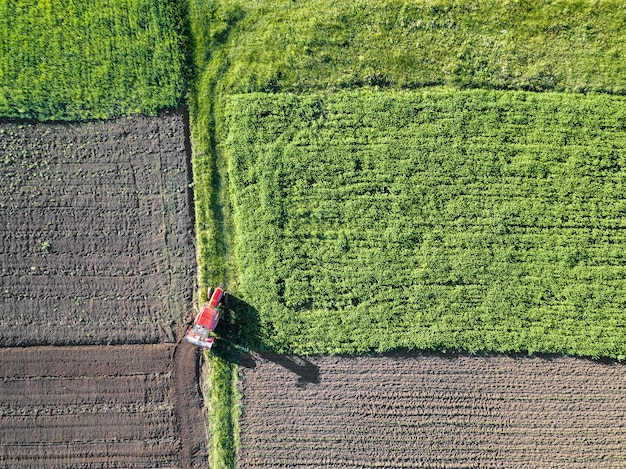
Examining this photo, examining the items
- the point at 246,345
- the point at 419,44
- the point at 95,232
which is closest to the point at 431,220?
the point at 419,44

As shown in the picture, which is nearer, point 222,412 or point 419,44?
point 222,412

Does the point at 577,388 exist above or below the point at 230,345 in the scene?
below

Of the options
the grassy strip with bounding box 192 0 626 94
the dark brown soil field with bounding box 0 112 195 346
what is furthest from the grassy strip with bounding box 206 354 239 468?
the grassy strip with bounding box 192 0 626 94

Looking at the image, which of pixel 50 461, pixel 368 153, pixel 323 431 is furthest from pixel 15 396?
pixel 368 153

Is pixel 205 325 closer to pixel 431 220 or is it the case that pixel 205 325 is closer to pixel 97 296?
pixel 97 296

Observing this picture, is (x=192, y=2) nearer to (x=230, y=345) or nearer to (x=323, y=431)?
(x=230, y=345)

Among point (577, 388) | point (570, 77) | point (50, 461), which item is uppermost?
point (570, 77)
